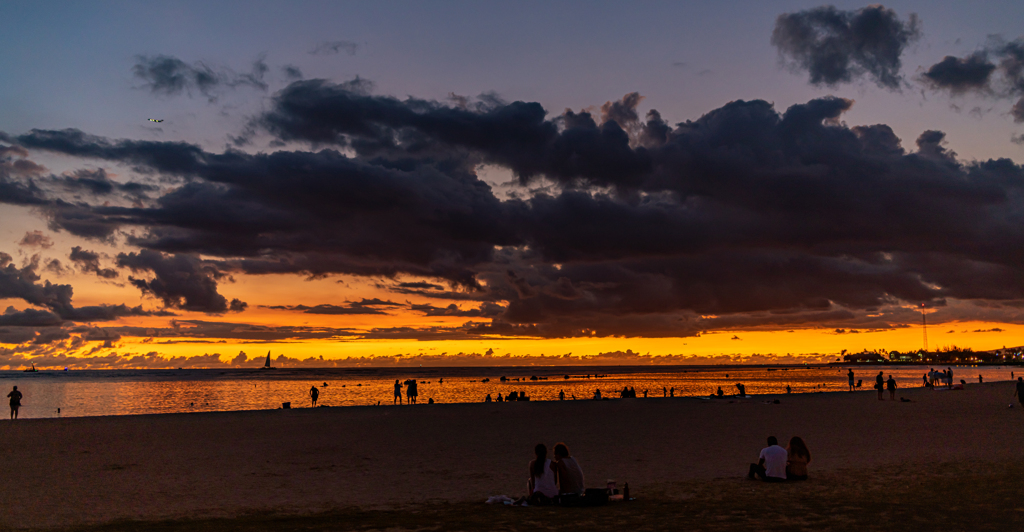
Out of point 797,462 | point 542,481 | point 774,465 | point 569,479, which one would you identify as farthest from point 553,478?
point 797,462

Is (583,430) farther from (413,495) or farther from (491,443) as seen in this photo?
(413,495)

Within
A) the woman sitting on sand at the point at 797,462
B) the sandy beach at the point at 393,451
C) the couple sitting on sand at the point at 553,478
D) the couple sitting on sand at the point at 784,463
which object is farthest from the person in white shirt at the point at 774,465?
the couple sitting on sand at the point at 553,478

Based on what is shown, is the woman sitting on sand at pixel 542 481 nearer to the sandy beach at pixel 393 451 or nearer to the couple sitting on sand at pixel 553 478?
the couple sitting on sand at pixel 553 478

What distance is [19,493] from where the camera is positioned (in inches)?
618

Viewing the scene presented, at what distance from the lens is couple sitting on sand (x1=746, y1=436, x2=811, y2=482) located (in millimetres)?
15414

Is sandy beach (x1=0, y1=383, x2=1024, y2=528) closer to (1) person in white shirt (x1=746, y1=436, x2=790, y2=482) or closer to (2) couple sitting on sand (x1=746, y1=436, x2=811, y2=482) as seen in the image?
(2) couple sitting on sand (x1=746, y1=436, x2=811, y2=482)

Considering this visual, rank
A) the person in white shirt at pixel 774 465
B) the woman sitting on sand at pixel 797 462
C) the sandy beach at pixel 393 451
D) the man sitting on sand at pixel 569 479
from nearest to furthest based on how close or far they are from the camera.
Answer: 1. the man sitting on sand at pixel 569 479
2. the sandy beach at pixel 393 451
3. the person in white shirt at pixel 774 465
4. the woman sitting on sand at pixel 797 462

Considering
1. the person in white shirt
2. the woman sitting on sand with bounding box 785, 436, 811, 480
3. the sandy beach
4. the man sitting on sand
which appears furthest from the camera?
the woman sitting on sand with bounding box 785, 436, 811, 480

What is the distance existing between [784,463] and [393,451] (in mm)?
12907

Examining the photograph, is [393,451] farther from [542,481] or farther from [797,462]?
[797,462]

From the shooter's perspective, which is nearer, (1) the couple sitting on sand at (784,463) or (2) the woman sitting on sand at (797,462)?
(1) the couple sitting on sand at (784,463)

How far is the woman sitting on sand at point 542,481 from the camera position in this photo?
526 inches

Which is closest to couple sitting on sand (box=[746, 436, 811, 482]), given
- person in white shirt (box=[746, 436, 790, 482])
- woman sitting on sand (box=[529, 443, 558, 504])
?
person in white shirt (box=[746, 436, 790, 482])

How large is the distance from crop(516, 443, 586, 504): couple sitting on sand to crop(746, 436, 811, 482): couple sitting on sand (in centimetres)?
514
